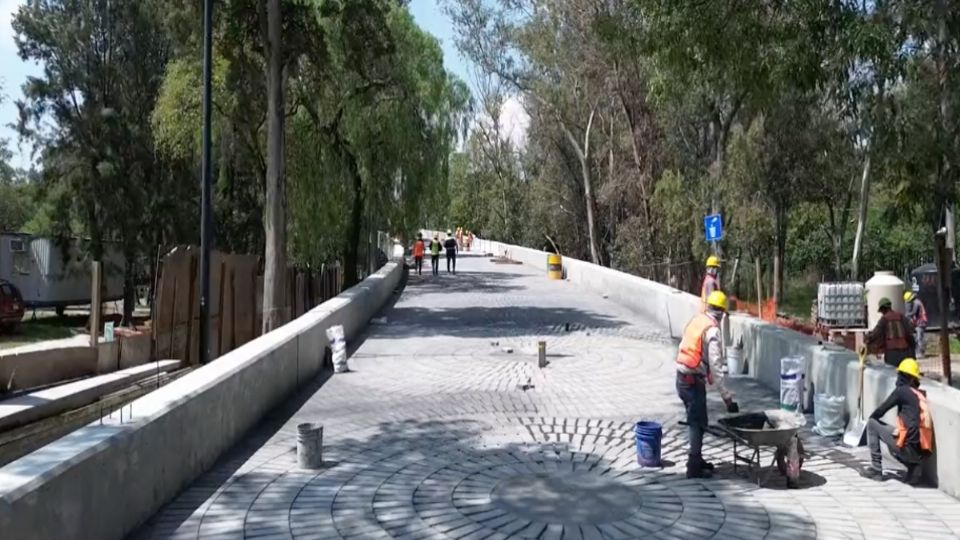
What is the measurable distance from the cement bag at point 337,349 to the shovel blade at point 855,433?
654cm

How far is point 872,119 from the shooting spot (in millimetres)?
10195

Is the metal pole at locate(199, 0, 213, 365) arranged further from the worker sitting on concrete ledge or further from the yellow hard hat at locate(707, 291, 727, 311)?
the worker sitting on concrete ledge

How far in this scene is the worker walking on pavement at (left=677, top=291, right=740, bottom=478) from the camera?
21.7 ft

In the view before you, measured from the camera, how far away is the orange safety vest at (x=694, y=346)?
671 cm

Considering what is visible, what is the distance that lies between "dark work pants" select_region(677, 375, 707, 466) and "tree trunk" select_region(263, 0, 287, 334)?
31.9 ft

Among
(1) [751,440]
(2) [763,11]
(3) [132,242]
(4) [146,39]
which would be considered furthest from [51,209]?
(1) [751,440]

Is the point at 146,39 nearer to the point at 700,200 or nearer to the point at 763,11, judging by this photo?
the point at 700,200

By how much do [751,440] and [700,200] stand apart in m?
22.8

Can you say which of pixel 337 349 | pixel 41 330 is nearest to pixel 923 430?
pixel 337 349

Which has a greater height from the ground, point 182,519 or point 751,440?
point 751,440

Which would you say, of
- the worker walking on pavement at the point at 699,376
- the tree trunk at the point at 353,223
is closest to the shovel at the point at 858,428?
the worker walking on pavement at the point at 699,376

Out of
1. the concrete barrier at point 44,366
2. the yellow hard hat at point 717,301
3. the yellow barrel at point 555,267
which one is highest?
the yellow barrel at point 555,267

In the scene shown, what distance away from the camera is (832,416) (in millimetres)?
7914

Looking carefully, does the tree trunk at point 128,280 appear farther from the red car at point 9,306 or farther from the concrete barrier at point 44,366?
the concrete barrier at point 44,366
